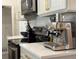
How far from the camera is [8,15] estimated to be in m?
4.98

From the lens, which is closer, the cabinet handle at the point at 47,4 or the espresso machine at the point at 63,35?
the espresso machine at the point at 63,35

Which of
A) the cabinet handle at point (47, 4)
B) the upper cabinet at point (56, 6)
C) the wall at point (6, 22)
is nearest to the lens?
the upper cabinet at point (56, 6)

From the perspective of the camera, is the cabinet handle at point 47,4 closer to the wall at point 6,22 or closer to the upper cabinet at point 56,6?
the upper cabinet at point 56,6

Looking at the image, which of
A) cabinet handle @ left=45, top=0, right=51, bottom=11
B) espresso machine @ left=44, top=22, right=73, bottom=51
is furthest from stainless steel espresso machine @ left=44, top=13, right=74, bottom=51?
cabinet handle @ left=45, top=0, right=51, bottom=11

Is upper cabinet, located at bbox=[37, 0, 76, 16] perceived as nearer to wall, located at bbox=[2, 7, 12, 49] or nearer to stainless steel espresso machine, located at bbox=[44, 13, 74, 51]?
stainless steel espresso machine, located at bbox=[44, 13, 74, 51]

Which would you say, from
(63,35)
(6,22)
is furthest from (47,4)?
(6,22)

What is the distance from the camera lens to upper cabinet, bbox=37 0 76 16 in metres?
1.49

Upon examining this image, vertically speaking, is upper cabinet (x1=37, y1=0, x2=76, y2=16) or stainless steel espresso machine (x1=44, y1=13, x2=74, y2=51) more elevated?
upper cabinet (x1=37, y1=0, x2=76, y2=16)

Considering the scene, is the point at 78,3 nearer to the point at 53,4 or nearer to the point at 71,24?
the point at 71,24

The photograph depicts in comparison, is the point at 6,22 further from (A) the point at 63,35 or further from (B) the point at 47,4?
(A) the point at 63,35

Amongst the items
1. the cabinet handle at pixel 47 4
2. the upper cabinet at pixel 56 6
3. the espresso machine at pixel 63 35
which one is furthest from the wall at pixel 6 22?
the espresso machine at pixel 63 35

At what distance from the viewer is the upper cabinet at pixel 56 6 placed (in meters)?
1.49

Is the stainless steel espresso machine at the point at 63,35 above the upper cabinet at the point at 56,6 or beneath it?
beneath

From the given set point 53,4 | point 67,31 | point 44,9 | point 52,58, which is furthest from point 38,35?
point 52,58
